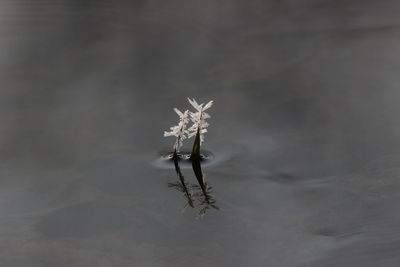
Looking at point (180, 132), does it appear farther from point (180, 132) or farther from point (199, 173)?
point (199, 173)

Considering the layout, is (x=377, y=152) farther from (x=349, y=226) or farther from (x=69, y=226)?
(x=69, y=226)

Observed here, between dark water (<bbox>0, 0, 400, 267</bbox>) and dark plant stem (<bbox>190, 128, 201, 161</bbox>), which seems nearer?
dark water (<bbox>0, 0, 400, 267</bbox>)

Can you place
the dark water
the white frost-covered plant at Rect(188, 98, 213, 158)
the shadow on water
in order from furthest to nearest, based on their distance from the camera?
the white frost-covered plant at Rect(188, 98, 213, 158) < the shadow on water < the dark water

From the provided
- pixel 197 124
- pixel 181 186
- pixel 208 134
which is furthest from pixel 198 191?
pixel 208 134

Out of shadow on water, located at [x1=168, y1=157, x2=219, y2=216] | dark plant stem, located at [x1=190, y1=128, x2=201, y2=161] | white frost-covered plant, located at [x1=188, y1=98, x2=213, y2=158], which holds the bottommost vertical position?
shadow on water, located at [x1=168, y1=157, x2=219, y2=216]

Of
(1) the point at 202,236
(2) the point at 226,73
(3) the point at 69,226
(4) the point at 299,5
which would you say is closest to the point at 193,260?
(1) the point at 202,236

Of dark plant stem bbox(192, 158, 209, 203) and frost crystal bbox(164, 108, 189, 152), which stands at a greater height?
frost crystal bbox(164, 108, 189, 152)
